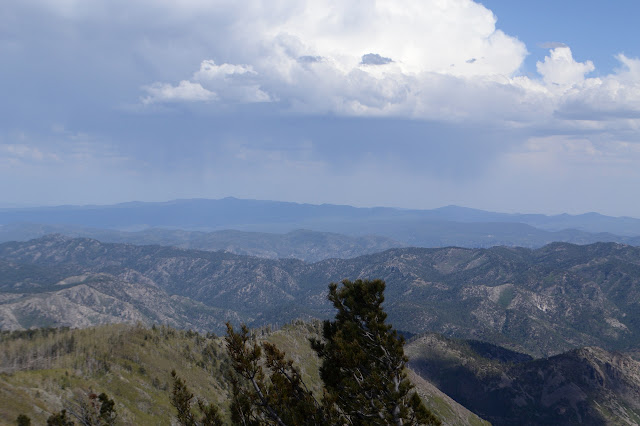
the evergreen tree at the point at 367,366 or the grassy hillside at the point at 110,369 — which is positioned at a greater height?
the evergreen tree at the point at 367,366

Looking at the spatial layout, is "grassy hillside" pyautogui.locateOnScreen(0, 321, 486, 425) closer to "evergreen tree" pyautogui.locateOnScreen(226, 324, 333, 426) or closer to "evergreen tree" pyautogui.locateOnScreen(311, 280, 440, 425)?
"evergreen tree" pyautogui.locateOnScreen(226, 324, 333, 426)

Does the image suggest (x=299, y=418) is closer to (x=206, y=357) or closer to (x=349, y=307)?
(x=349, y=307)

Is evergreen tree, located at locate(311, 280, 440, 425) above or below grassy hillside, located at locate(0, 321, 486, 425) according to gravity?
above

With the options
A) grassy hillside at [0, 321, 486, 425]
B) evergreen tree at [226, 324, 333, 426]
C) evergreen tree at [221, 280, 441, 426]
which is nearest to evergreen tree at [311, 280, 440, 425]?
evergreen tree at [221, 280, 441, 426]

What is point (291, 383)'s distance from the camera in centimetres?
2502

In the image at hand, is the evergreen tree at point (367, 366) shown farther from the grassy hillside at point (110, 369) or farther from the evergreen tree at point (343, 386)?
the grassy hillside at point (110, 369)

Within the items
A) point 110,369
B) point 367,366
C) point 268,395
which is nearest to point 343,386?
point 367,366

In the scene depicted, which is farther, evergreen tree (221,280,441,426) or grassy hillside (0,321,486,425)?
grassy hillside (0,321,486,425)

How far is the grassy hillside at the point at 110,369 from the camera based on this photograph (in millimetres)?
77062

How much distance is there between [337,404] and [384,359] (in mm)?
4167

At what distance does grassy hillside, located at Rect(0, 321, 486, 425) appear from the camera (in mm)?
77062

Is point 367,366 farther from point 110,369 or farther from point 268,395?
point 110,369

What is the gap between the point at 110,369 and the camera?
10588 centimetres

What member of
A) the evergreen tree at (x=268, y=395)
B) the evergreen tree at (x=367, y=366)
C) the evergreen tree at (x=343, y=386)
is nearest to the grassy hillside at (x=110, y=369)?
the evergreen tree at (x=268, y=395)
